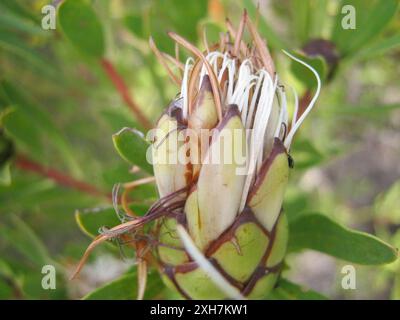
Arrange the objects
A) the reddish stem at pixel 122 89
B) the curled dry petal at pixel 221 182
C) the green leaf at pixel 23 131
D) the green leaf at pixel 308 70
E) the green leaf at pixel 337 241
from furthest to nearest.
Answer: the reddish stem at pixel 122 89 → the green leaf at pixel 23 131 → the green leaf at pixel 308 70 → the green leaf at pixel 337 241 → the curled dry petal at pixel 221 182

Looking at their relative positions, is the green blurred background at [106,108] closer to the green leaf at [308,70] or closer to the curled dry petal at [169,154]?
the green leaf at [308,70]

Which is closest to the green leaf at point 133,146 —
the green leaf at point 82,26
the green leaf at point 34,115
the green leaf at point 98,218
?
the green leaf at point 98,218

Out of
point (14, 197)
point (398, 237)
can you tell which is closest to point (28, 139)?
point (14, 197)

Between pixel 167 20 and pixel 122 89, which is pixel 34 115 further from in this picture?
pixel 167 20

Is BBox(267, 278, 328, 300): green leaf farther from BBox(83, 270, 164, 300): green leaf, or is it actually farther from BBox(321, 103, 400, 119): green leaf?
BBox(321, 103, 400, 119): green leaf

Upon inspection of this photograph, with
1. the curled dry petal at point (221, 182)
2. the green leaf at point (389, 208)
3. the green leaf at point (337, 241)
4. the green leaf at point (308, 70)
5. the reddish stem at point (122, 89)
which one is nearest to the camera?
the curled dry petal at point (221, 182)

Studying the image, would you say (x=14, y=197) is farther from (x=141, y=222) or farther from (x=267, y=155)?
(x=267, y=155)

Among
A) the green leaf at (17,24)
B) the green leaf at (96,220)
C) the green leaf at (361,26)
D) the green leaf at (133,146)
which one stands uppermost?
the green leaf at (17,24)

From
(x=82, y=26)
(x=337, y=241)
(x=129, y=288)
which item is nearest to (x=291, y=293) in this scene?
(x=337, y=241)

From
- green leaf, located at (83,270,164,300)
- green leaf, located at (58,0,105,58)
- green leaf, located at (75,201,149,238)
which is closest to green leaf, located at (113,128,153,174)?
green leaf, located at (75,201,149,238)
